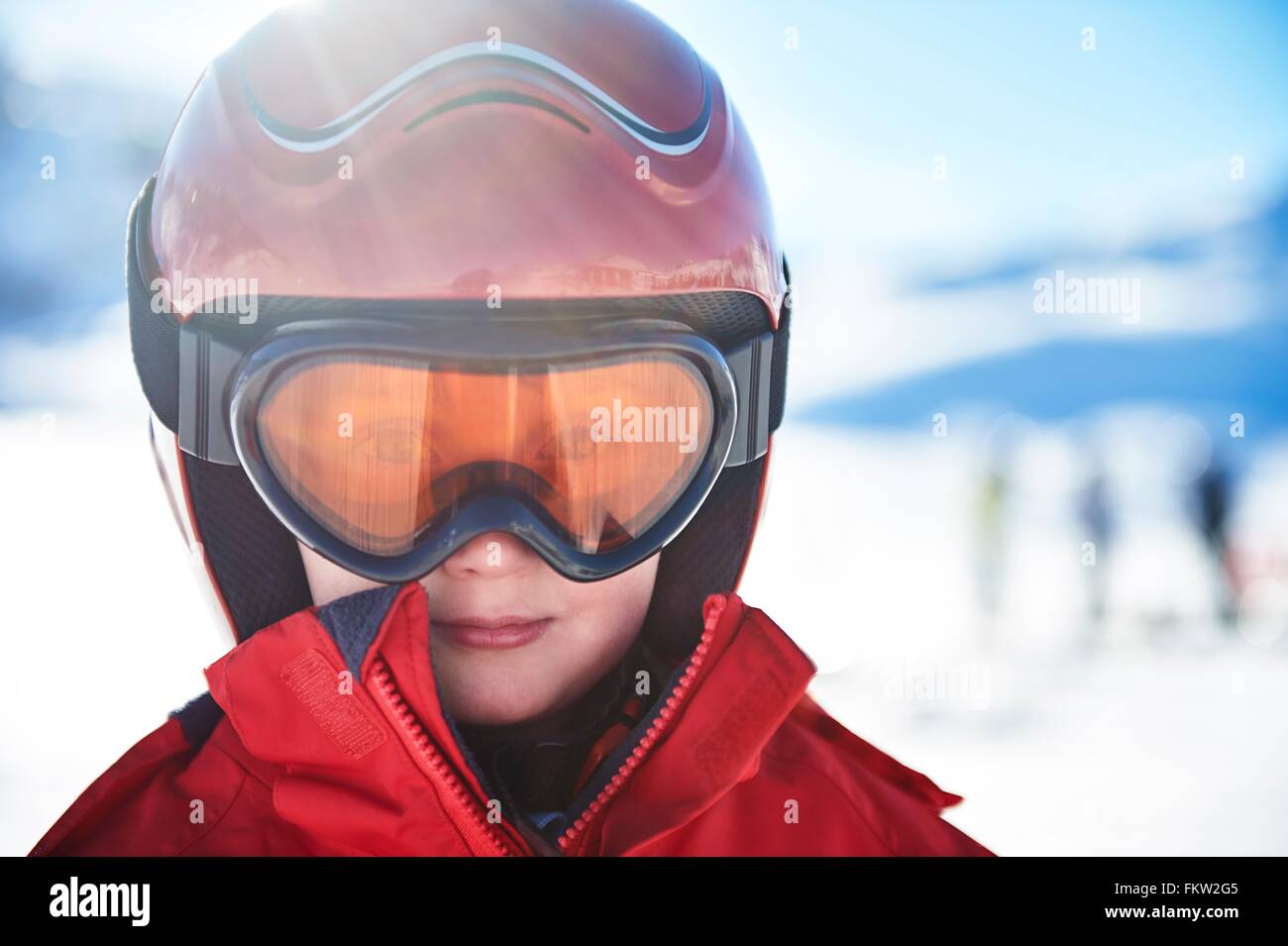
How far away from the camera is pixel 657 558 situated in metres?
1.73

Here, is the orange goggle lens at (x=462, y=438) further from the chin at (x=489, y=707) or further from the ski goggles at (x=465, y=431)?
the chin at (x=489, y=707)

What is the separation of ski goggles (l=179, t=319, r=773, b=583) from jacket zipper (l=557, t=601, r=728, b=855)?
6.8 inches

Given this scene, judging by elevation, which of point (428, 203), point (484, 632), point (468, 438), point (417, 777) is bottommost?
point (417, 777)

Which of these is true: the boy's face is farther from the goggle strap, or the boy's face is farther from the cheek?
the goggle strap

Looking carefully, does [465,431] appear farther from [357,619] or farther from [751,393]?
[751,393]

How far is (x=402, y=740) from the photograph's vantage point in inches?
48.7

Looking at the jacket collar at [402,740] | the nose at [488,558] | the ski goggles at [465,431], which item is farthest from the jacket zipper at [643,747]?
the nose at [488,558]

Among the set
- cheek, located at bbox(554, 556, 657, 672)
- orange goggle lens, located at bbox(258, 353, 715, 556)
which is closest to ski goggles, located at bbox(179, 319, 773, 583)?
orange goggle lens, located at bbox(258, 353, 715, 556)

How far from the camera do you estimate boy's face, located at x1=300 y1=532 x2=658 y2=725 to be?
1.44 meters

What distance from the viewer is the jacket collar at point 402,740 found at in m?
1.24

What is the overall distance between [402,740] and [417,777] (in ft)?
0.16

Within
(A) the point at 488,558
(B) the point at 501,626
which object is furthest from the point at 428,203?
(B) the point at 501,626

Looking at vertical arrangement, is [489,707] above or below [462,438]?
below
